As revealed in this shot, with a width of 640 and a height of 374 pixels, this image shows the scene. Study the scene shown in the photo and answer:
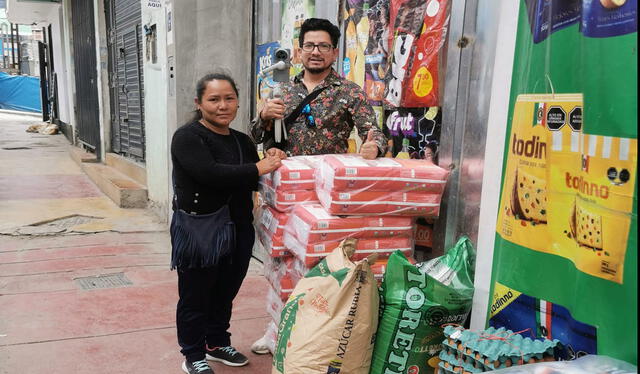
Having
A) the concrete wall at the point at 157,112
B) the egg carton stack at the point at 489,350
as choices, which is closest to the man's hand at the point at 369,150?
the egg carton stack at the point at 489,350

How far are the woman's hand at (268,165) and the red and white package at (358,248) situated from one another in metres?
0.36

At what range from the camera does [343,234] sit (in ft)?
8.45

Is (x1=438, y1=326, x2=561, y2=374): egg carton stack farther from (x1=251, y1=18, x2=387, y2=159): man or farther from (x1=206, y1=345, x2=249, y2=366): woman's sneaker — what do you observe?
(x1=206, y1=345, x2=249, y2=366): woman's sneaker

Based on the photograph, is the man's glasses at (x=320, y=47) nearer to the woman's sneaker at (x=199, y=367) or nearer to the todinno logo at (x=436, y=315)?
the todinno logo at (x=436, y=315)

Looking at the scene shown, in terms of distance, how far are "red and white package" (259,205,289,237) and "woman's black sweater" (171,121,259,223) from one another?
18 centimetres

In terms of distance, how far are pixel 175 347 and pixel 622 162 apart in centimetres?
286

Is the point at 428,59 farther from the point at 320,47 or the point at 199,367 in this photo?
the point at 199,367

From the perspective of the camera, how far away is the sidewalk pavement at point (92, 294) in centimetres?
323

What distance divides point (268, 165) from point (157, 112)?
4.63 metres

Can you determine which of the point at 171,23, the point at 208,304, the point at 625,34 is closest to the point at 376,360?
the point at 208,304

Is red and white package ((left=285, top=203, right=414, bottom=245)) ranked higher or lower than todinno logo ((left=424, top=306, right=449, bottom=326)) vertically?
higher

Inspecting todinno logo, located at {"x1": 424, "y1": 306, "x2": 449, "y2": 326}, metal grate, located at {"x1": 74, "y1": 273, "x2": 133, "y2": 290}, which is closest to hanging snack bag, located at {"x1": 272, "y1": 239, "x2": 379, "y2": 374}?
todinno logo, located at {"x1": 424, "y1": 306, "x2": 449, "y2": 326}

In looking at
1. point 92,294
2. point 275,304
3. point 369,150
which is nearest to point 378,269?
point 369,150

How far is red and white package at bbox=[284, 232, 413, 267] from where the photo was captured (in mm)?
2561
